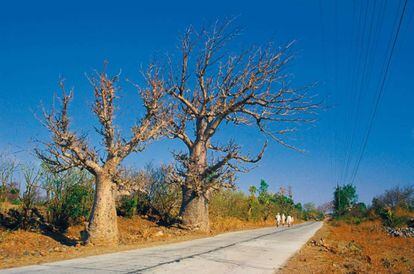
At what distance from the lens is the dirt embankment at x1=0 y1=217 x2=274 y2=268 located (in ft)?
26.9

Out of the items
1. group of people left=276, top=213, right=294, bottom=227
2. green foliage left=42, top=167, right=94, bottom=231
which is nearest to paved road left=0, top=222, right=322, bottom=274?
green foliage left=42, top=167, right=94, bottom=231

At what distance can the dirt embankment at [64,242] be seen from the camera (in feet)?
26.9

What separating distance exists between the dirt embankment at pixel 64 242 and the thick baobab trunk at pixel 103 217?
45 cm

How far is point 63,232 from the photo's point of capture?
A: 41.9ft

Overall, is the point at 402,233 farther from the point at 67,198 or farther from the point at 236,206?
the point at 67,198

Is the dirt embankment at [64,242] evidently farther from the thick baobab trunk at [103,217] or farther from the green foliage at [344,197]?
the green foliage at [344,197]

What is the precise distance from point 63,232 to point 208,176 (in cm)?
732

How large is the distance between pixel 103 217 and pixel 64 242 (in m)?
1.62

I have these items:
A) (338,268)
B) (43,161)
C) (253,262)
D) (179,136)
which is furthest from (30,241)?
(179,136)

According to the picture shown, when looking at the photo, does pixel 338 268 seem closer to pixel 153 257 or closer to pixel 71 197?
pixel 153 257

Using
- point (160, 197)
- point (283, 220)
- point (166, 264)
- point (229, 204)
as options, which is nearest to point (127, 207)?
point (160, 197)

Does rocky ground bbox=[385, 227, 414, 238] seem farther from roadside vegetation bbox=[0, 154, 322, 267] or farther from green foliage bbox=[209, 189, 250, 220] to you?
roadside vegetation bbox=[0, 154, 322, 267]

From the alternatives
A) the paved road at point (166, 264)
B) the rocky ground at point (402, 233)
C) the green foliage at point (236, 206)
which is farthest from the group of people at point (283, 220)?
the paved road at point (166, 264)

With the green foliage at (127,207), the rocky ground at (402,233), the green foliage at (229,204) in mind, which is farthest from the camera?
the green foliage at (229,204)
